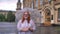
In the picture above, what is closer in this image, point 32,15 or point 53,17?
point 32,15

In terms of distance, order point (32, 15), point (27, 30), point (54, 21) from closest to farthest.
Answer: point (27, 30)
point (32, 15)
point (54, 21)

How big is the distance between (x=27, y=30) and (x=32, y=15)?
838 millimetres

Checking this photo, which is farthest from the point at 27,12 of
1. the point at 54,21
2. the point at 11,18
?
the point at 11,18

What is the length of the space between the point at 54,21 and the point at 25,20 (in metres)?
27.0

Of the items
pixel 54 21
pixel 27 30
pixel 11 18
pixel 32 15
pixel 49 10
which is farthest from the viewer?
pixel 11 18

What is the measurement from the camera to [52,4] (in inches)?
1292

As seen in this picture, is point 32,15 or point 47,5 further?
point 47,5

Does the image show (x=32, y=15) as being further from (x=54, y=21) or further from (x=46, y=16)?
(x=46, y=16)

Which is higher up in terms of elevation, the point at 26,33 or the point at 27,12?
the point at 27,12

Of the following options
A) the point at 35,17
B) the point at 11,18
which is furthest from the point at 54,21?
the point at 35,17

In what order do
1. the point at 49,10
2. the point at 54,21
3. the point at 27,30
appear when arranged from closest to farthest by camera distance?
the point at 27,30 → the point at 54,21 → the point at 49,10

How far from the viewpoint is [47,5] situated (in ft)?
112

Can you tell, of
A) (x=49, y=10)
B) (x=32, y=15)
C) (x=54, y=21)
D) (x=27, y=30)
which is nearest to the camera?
(x=27, y=30)

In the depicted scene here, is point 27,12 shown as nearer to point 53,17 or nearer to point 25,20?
point 25,20
